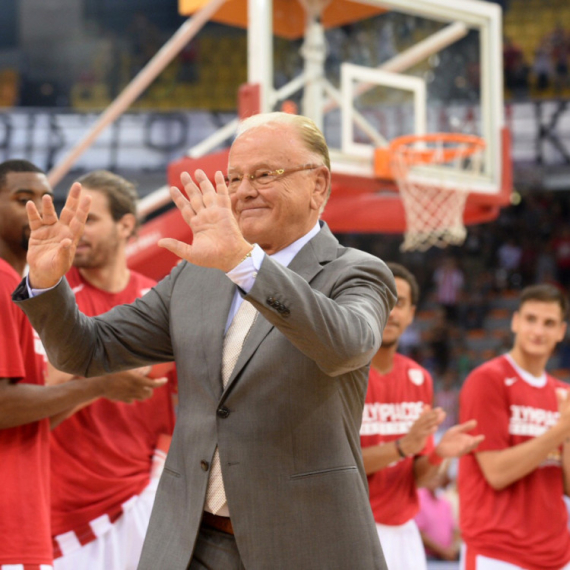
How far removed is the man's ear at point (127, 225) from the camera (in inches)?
183

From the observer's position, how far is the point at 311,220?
265 cm

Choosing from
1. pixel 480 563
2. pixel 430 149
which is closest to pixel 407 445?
pixel 480 563

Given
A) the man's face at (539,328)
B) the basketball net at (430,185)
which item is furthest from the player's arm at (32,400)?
the basketball net at (430,185)

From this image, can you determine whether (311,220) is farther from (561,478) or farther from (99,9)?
(99,9)

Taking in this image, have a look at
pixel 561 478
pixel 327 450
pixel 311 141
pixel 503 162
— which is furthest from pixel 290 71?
pixel 327 450

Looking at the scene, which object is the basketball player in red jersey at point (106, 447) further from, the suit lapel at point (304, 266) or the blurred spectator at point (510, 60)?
the blurred spectator at point (510, 60)

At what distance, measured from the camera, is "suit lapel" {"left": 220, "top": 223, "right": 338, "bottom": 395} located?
7.83 ft

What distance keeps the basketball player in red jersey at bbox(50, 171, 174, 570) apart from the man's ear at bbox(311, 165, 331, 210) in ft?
6.43

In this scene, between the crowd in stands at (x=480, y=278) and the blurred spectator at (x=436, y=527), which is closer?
the blurred spectator at (x=436, y=527)

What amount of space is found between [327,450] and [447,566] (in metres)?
5.99

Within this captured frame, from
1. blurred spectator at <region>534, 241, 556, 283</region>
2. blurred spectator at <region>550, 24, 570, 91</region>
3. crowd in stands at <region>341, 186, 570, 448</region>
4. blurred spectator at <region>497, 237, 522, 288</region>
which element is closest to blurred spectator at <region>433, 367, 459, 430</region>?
crowd in stands at <region>341, 186, 570, 448</region>

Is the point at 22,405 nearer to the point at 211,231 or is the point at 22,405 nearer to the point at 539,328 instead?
the point at 211,231

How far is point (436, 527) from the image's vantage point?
8242 mm

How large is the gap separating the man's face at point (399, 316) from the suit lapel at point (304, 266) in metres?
2.25
